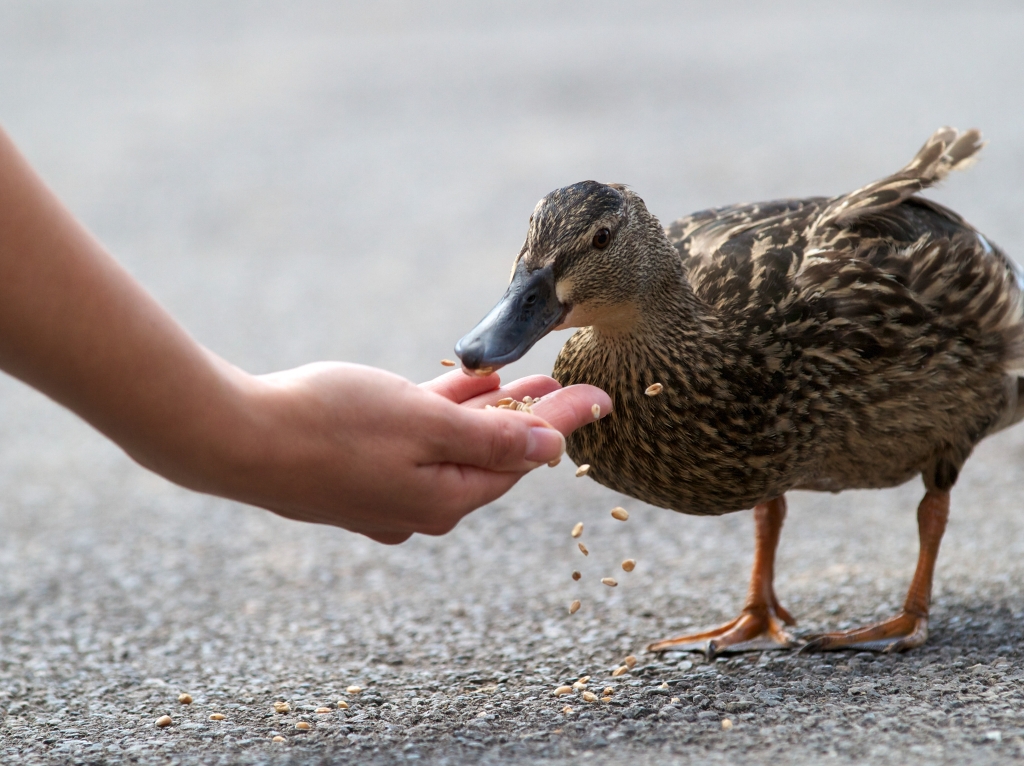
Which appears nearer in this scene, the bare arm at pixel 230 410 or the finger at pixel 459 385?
the bare arm at pixel 230 410

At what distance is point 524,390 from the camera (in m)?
3.30

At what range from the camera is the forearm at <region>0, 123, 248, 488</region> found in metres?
2.32

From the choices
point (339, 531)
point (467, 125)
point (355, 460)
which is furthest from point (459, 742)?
point (467, 125)

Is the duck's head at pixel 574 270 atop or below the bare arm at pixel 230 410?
atop

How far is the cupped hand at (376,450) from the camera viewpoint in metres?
2.64

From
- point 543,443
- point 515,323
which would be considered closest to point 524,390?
point 515,323

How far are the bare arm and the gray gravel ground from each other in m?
0.70

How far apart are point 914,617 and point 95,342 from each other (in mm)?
2725

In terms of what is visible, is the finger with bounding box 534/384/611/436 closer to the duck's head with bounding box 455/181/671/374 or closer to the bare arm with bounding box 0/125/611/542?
the bare arm with bounding box 0/125/611/542

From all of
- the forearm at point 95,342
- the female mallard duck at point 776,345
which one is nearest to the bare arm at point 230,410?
the forearm at point 95,342

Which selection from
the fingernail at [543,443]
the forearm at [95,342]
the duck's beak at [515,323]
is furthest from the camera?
the duck's beak at [515,323]

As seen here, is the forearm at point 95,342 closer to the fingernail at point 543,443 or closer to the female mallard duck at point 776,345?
the fingernail at point 543,443

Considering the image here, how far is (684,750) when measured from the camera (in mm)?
2838

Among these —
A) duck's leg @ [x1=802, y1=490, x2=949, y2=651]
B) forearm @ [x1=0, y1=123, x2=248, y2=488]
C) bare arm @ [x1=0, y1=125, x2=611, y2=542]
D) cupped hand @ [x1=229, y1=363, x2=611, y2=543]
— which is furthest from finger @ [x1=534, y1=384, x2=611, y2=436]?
duck's leg @ [x1=802, y1=490, x2=949, y2=651]
